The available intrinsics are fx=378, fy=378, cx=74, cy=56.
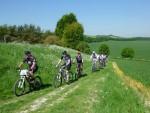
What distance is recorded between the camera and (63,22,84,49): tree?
118562mm

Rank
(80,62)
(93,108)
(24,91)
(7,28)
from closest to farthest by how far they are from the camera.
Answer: (93,108), (24,91), (80,62), (7,28)

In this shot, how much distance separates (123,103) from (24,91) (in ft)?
19.2

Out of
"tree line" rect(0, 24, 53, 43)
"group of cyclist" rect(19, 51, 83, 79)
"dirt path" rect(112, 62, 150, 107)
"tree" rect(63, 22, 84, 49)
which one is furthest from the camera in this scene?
"tree" rect(63, 22, 84, 49)

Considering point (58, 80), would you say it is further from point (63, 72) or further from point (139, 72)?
point (139, 72)

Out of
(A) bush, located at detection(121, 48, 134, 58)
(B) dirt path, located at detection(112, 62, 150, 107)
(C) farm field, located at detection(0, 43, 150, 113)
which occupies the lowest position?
(A) bush, located at detection(121, 48, 134, 58)

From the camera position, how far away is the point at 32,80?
22109mm

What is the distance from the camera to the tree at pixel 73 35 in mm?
118562

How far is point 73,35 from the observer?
119562 millimetres

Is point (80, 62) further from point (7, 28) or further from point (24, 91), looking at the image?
point (7, 28)

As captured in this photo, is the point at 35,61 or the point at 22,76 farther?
the point at 35,61

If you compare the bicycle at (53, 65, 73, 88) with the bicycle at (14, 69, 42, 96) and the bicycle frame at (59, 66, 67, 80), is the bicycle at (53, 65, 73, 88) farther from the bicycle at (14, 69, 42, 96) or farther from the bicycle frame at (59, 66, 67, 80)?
the bicycle at (14, 69, 42, 96)

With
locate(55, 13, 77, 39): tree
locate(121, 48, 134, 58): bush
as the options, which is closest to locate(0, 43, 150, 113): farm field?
locate(55, 13, 77, 39): tree

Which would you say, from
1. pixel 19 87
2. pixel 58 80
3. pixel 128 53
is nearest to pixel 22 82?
pixel 19 87

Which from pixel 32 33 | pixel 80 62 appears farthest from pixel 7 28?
pixel 80 62
